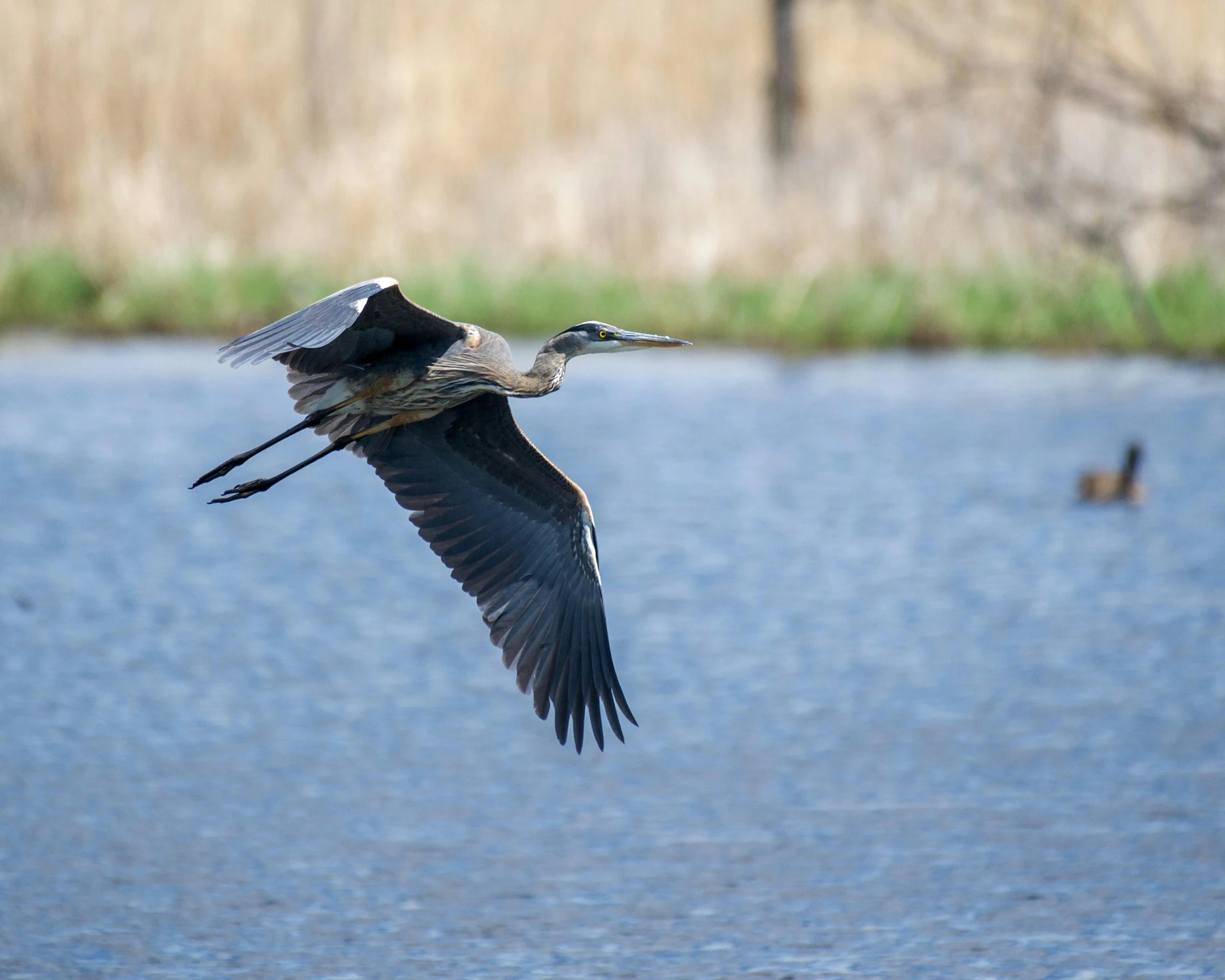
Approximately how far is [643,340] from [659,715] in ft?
6.40

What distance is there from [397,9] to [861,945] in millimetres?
11015

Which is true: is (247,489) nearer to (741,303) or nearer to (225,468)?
(225,468)

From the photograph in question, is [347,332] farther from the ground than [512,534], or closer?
farther from the ground

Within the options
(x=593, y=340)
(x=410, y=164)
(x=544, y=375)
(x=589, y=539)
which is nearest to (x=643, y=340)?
(x=593, y=340)

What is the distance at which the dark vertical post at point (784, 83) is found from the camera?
1437cm

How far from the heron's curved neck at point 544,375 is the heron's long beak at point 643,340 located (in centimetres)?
18

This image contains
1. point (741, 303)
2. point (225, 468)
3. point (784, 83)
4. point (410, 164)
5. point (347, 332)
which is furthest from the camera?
point (784, 83)

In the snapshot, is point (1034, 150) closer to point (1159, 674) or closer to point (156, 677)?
point (1159, 674)

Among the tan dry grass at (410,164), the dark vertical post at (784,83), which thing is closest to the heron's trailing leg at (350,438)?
the tan dry grass at (410,164)

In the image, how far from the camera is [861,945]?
199 inches

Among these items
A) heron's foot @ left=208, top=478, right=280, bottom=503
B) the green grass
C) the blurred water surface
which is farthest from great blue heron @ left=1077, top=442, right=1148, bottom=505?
heron's foot @ left=208, top=478, right=280, bottom=503

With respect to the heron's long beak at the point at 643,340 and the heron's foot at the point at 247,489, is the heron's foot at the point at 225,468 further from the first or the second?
the heron's long beak at the point at 643,340

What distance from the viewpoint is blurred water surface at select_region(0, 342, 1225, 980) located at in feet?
16.9

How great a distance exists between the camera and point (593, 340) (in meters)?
5.53
